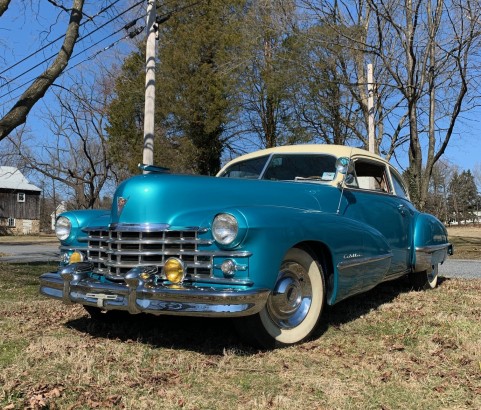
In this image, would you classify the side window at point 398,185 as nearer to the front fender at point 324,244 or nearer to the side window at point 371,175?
the side window at point 371,175

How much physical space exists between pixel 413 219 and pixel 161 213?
12.4ft

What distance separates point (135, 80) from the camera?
2505cm

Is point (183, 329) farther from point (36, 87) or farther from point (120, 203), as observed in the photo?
point (36, 87)

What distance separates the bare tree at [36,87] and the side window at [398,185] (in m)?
5.96

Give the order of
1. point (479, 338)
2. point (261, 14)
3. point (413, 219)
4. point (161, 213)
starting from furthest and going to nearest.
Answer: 1. point (261, 14)
2. point (413, 219)
3. point (479, 338)
4. point (161, 213)

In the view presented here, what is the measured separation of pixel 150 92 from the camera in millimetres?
10500

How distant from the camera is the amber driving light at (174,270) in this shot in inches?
141

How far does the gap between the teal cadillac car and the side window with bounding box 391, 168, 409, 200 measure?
1.43 m

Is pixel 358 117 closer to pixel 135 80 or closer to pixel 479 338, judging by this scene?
pixel 135 80

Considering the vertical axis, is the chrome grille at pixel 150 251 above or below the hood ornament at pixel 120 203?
below

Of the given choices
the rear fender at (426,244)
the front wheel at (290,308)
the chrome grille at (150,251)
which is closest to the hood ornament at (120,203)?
the chrome grille at (150,251)

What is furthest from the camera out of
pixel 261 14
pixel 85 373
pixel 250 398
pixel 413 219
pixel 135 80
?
pixel 135 80

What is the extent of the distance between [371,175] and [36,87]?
5911 mm

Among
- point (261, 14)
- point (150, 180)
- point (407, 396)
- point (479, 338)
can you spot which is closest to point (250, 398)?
point (407, 396)
